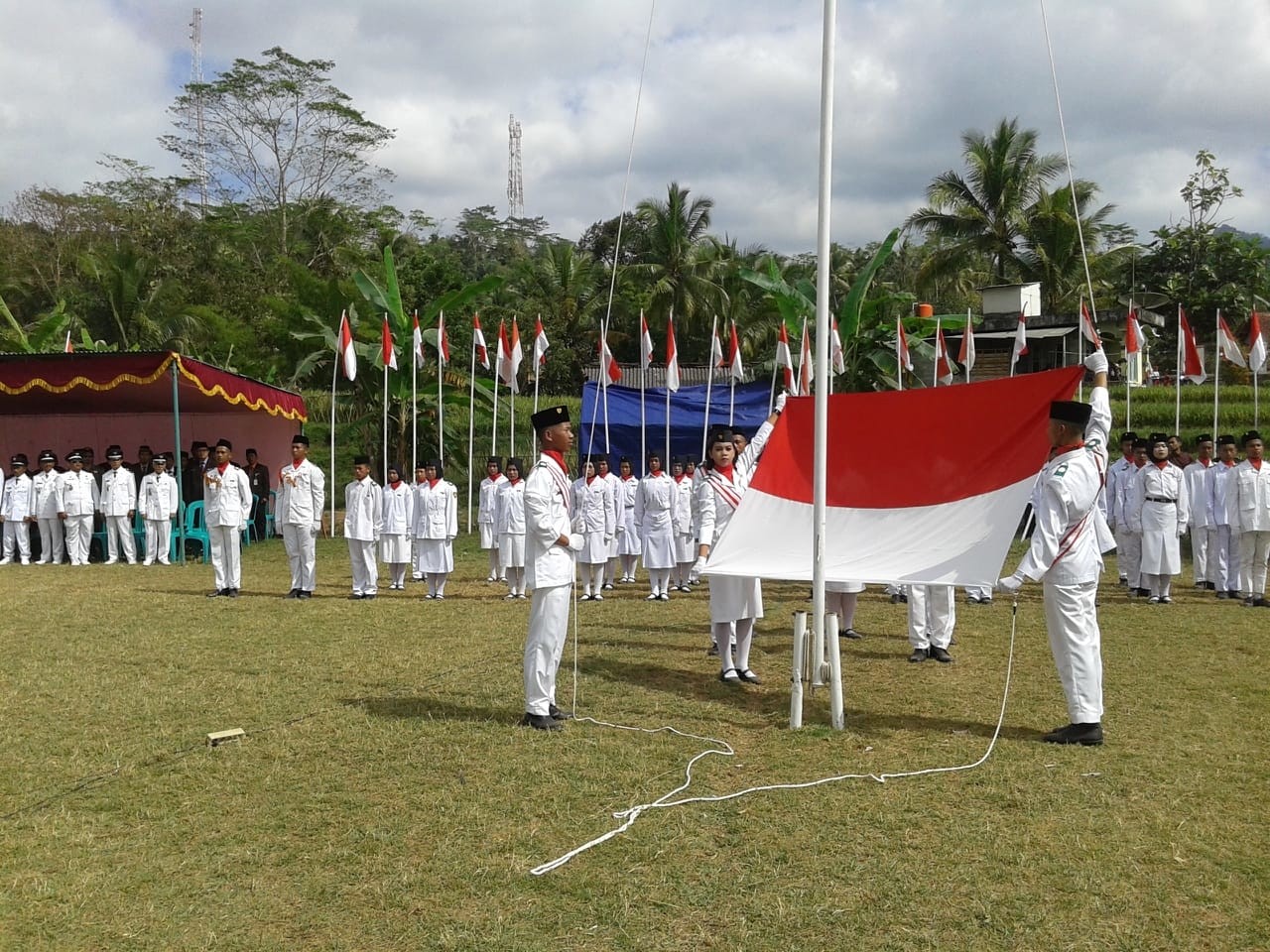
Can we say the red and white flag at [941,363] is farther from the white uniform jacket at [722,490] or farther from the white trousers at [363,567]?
the white trousers at [363,567]

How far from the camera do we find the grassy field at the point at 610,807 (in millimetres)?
3867

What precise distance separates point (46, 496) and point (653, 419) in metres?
10.7

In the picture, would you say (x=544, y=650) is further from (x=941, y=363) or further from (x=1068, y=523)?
(x=941, y=363)

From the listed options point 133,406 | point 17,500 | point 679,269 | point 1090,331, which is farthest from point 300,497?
point 679,269

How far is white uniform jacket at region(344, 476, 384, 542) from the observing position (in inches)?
506

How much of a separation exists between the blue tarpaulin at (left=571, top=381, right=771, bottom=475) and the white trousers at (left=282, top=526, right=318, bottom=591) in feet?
26.2

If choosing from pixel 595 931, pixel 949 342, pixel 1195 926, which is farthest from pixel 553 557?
pixel 949 342

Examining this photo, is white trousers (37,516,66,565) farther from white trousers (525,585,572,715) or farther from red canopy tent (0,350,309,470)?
white trousers (525,585,572,715)

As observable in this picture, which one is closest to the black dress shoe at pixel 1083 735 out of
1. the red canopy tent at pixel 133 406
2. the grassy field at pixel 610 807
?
the grassy field at pixel 610 807

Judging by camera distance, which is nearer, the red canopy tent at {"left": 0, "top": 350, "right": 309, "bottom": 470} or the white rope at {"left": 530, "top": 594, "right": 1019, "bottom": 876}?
the white rope at {"left": 530, "top": 594, "right": 1019, "bottom": 876}

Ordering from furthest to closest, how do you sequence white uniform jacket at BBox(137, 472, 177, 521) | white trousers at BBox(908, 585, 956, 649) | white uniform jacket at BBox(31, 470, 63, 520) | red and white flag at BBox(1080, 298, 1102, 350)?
white uniform jacket at BBox(31, 470, 63, 520) < white uniform jacket at BBox(137, 472, 177, 521) < white trousers at BBox(908, 585, 956, 649) < red and white flag at BBox(1080, 298, 1102, 350)

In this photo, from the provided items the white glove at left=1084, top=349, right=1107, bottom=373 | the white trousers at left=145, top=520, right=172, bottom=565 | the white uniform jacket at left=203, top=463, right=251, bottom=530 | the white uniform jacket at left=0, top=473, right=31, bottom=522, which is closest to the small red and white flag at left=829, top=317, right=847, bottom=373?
the white uniform jacket at left=203, top=463, right=251, bottom=530

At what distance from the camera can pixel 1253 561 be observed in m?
12.2

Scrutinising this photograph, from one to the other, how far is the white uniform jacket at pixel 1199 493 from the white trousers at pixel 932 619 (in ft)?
20.4
